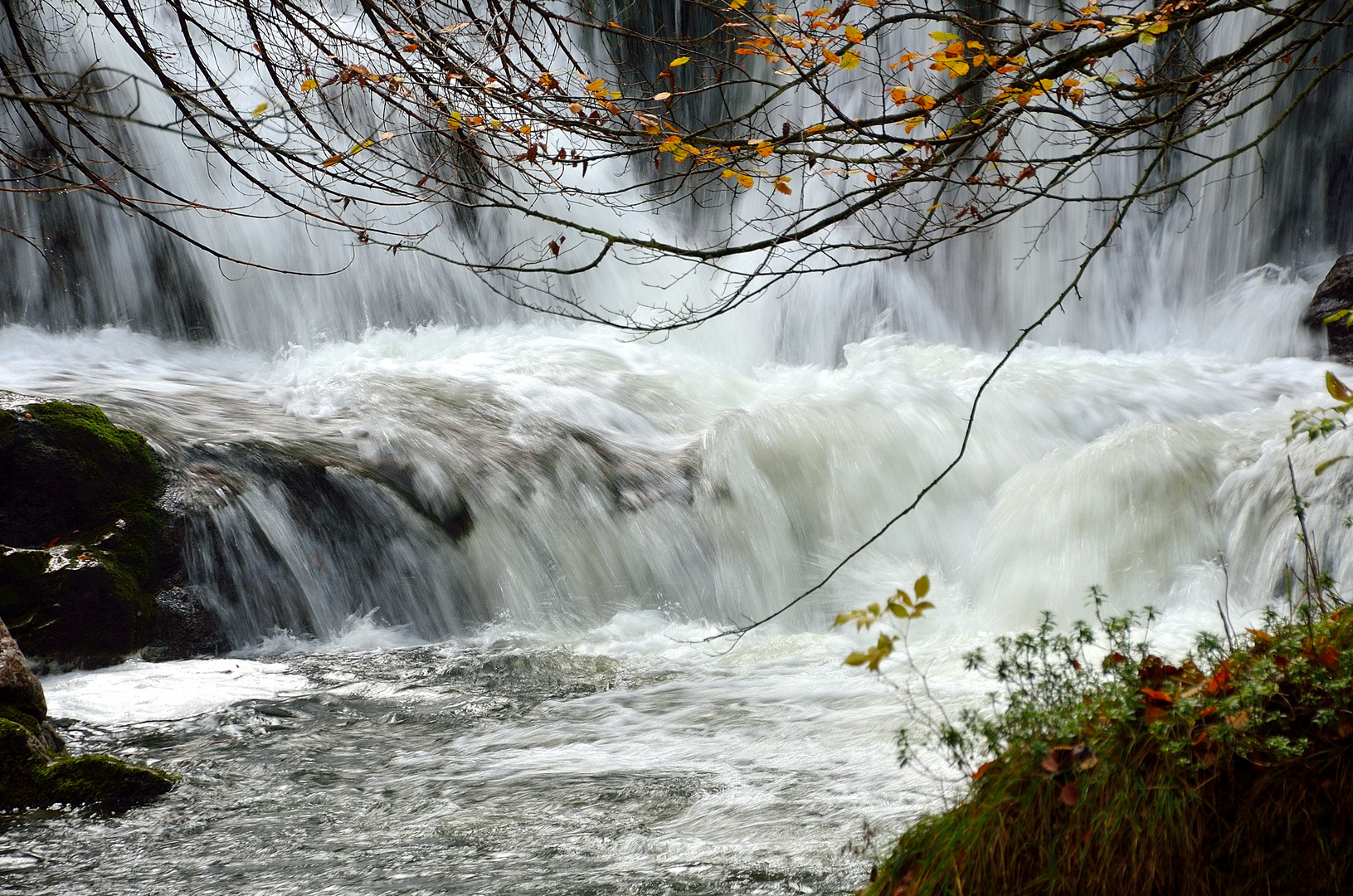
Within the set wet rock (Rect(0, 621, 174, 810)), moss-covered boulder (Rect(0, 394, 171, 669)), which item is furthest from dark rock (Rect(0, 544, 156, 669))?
wet rock (Rect(0, 621, 174, 810))

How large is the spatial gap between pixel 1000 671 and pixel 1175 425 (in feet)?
19.4

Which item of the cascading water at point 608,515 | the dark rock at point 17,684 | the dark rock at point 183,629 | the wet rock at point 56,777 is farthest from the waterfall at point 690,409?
the wet rock at point 56,777

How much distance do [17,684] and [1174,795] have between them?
442 cm

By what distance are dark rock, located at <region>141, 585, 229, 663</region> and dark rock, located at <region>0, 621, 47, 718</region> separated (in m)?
1.69

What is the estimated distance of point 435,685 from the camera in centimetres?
575

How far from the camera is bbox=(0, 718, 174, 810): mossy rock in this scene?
154 inches

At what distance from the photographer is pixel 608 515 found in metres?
Result: 7.88

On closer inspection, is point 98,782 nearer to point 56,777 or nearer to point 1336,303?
point 56,777

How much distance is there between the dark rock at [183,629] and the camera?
20.5 feet

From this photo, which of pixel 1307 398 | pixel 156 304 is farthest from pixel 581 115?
pixel 156 304

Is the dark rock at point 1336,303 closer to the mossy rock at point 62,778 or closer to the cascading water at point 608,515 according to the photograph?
the cascading water at point 608,515

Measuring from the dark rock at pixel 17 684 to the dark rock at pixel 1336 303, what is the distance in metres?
10.6

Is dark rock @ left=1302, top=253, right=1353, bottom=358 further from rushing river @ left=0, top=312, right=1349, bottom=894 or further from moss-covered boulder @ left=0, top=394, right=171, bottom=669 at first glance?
moss-covered boulder @ left=0, top=394, right=171, bottom=669

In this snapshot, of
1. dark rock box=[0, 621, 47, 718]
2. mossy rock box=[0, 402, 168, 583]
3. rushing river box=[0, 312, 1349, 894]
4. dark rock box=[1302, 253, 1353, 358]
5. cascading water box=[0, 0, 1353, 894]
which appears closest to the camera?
rushing river box=[0, 312, 1349, 894]
